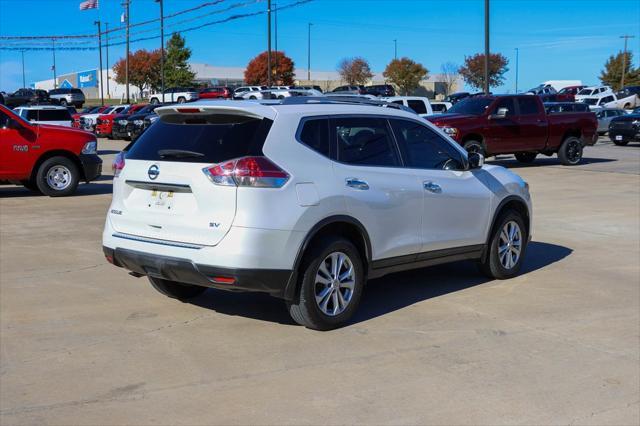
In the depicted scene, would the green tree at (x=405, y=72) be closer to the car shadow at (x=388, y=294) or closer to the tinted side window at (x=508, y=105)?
the tinted side window at (x=508, y=105)

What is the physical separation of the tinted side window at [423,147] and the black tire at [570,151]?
16.4 m

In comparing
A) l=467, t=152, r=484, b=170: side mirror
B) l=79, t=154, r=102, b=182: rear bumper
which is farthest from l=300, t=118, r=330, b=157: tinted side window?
l=79, t=154, r=102, b=182: rear bumper

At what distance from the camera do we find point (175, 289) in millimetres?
6965

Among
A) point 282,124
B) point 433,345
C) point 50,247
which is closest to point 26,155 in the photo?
point 50,247

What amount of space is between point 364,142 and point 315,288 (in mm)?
1401

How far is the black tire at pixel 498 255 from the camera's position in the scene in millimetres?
7754

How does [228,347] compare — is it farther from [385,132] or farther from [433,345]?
[385,132]

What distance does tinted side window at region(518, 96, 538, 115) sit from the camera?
70.4ft

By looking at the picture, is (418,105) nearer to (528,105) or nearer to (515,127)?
(528,105)

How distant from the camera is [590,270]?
28.0 feet

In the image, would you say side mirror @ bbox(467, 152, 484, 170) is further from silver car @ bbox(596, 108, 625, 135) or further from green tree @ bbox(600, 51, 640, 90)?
green tree @ bbox(600, 51, 640, 90)

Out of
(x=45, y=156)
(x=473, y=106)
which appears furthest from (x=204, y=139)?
(x=473, y=106)

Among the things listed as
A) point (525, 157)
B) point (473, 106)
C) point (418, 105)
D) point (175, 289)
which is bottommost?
point (175, 289)

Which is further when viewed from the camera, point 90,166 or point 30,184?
point 30,184
